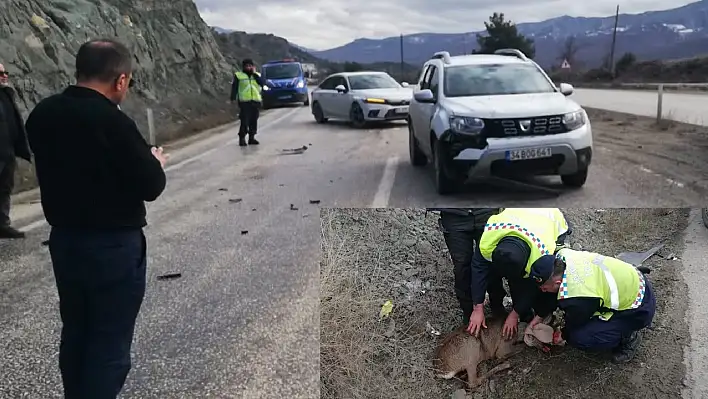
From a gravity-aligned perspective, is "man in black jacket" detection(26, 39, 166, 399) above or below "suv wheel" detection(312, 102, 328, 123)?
above

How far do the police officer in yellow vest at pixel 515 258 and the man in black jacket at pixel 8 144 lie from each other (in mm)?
4100

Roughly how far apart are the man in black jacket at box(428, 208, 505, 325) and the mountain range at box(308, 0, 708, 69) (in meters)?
1.23

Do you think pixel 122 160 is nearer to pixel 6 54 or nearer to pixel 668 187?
pixel 668 187

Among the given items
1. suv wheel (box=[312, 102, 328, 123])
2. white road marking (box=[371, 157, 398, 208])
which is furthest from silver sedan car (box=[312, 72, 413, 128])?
white road marking (box=[371, 157, 398, 208])

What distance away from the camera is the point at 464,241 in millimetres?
1933

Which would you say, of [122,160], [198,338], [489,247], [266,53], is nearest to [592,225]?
[489,247]

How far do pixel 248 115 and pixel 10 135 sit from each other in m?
5.99

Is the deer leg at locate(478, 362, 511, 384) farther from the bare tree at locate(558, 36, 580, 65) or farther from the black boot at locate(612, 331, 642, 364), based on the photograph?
the bare tree at locate(558, 36, 580, 65)

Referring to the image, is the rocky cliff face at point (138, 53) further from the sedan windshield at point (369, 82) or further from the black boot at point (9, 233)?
the sedan windshield at point (369, 82)

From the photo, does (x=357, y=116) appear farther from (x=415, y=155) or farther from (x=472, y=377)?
(x=472, y=377)

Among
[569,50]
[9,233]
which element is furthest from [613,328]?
[9,233]

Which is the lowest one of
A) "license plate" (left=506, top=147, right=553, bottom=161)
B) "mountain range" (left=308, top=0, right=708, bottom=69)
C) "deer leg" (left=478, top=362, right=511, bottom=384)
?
"license plate" (left=506, top=147, right=553, bottom=161)

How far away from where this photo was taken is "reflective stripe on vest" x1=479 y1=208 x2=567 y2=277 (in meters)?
1.86

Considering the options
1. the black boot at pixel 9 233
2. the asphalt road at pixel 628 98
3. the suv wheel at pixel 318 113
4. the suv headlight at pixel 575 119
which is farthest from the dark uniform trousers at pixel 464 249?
the suv wheel at pixel 318 113
